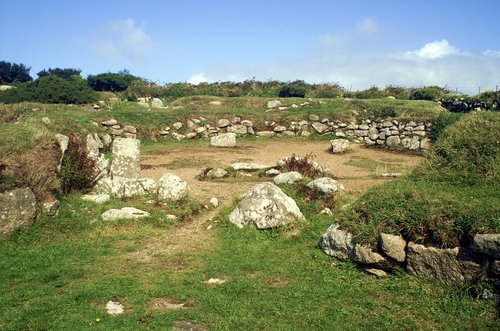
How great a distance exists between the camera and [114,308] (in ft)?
20.5

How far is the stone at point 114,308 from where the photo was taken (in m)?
6.14

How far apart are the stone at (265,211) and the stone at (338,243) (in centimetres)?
174

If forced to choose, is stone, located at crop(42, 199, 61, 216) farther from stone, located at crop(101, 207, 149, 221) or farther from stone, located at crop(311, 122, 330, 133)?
stone, located at crop(311, 122, 330, 133)

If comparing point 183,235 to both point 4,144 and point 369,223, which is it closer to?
point 369,223

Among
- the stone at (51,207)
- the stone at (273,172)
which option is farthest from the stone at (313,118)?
the stone at (51,207)

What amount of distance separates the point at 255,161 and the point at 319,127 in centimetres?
888

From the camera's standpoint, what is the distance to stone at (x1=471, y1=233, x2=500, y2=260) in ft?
19.7

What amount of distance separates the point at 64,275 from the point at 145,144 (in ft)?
51.7

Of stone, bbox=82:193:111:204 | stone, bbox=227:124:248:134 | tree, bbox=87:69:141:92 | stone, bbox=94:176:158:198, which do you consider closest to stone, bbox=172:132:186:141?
stone, bbox=227:124:248:134

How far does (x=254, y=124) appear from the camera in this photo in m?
26.1

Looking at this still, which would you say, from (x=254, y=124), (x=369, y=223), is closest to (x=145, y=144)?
(x=254, y=124)

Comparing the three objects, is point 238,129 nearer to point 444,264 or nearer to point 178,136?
point 178,136

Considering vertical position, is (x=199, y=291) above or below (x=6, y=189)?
below

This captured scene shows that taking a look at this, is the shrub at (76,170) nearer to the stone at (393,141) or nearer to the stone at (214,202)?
the stone at (214,202)
